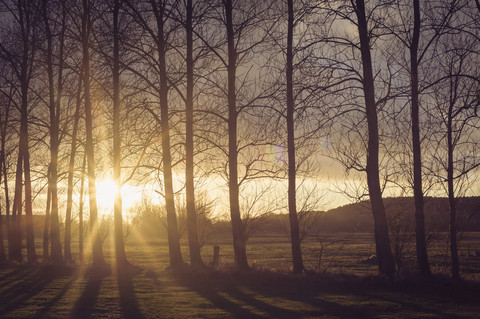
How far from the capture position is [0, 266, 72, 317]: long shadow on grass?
1228 cm

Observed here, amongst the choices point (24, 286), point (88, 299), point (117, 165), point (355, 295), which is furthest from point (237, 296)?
point (117, 165)

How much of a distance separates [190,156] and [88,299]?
741 cm

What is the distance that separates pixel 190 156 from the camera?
19297mm

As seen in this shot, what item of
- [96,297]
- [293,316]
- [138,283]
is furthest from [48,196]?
[293,316]

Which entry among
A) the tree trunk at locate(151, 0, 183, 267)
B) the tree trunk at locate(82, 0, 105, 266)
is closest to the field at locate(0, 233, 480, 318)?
the tree trunk at locate(151, 0, 183, 267)

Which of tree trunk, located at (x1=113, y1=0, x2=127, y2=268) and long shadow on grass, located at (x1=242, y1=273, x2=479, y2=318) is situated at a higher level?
tree trunk, located at (x1=113, y1=0, x2=127, y2=268)

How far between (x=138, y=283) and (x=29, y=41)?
1552 cm

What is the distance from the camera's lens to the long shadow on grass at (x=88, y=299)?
1080 cm

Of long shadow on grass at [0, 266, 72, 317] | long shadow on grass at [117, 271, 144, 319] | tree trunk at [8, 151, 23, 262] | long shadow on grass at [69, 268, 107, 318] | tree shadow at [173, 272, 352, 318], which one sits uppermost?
tree trunk at [8, 151, 23, 262]

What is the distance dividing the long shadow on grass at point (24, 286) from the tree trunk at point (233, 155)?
6241 mm

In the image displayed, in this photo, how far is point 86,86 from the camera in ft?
75.6

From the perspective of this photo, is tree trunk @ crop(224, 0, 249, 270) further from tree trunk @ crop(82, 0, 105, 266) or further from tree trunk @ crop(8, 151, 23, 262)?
tree trunk @ crop(8, 151, 23, 262)

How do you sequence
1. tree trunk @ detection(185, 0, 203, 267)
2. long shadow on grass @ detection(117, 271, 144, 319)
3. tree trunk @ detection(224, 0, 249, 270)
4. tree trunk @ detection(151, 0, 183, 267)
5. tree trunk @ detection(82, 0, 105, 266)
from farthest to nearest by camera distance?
tree trunk @ detection(82, 0, 105, 266), tree trunk @ detection(151, 0, 183, 267), tree trunk @ detection(185, 0, 203, 267), tree trunk @ detection(224, 0, 249, 270), long shadow on grass @ detection(117, 271, 144, 319)

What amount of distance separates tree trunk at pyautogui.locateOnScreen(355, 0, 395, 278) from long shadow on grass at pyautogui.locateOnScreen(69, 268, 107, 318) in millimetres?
7928
